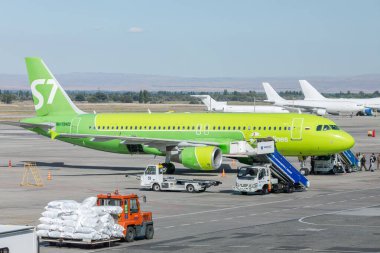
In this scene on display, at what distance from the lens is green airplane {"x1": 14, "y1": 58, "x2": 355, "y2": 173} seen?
6819 centimetres

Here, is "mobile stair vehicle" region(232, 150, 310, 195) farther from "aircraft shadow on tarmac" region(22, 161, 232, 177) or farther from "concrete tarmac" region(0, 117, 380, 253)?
"aircraft shadow on tarmac" region(22, 161, 232, 177)

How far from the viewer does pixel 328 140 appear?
2682 inches

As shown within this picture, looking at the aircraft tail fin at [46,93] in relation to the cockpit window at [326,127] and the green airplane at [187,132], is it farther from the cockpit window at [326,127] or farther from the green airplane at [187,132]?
the cockpit window at [326,127]

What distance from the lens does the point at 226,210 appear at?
49500 millimetres

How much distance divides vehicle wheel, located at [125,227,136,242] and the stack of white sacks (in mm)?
580

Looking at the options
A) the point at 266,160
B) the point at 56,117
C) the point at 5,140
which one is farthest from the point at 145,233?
the point at 5,140

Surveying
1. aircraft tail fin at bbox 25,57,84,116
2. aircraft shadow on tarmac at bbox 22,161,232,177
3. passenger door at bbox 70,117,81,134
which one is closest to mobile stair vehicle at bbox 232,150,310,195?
aircraft shadow on tarmac at bbox 22,161,232,177

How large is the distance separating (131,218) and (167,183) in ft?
67.7

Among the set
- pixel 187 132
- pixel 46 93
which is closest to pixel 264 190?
pixel 187 132

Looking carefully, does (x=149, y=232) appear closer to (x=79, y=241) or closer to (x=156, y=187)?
(x=79, y=241)

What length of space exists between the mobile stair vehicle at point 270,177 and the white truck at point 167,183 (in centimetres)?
203

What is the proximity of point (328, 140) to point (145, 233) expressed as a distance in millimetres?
32283

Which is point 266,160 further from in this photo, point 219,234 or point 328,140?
point 219,234

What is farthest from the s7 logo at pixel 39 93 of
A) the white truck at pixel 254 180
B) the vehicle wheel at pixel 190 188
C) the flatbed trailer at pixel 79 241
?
the flatbed trailer at pixel 79 241
